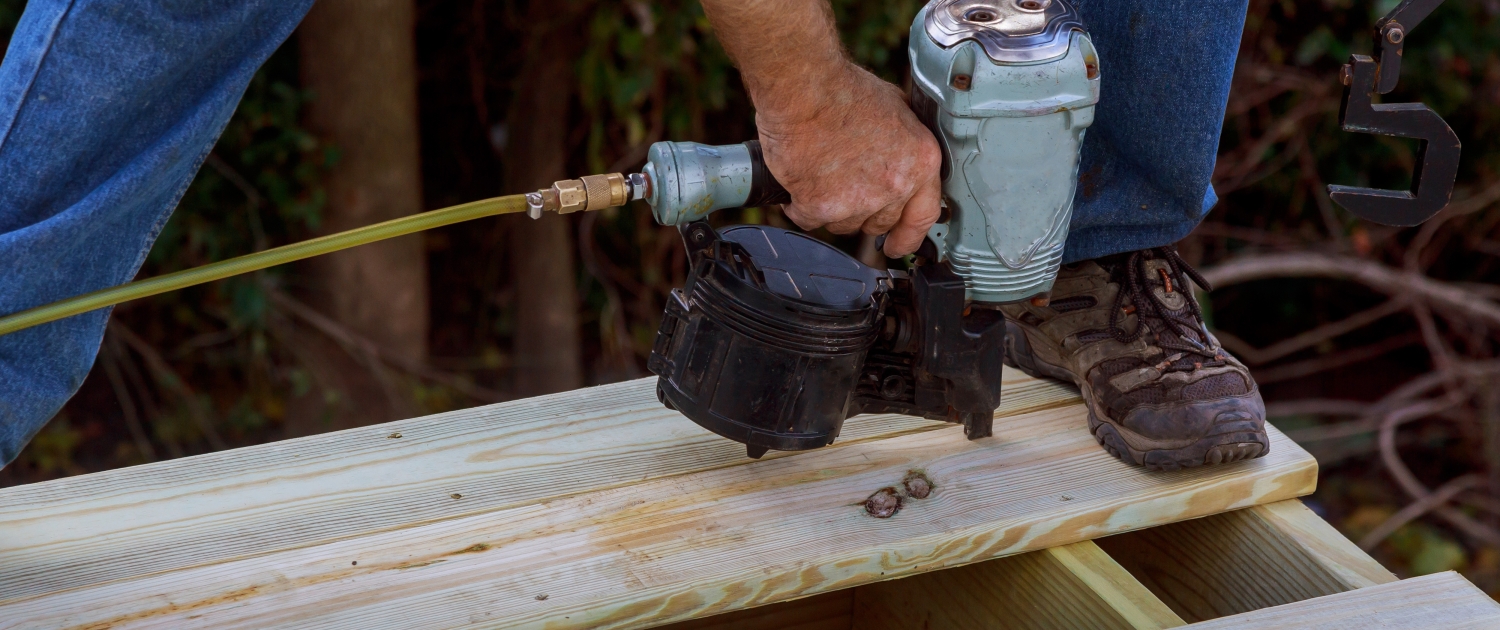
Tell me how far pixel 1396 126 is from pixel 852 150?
1.80 ft

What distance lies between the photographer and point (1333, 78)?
289 cm

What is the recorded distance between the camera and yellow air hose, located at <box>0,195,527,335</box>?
109cm

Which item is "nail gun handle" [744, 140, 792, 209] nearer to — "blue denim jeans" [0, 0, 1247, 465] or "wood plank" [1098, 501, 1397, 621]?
"blue denim jeans" [0, 0, 1247, 465]

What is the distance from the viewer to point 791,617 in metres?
1.49

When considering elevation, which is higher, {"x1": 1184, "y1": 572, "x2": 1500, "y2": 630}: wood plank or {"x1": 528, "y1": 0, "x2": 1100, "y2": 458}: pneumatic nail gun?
{"x1": 528, "y1": 0, "x2": 1100, "y2": 458}: pneumatic nail gun

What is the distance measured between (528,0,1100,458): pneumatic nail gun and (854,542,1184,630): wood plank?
183 millimetres

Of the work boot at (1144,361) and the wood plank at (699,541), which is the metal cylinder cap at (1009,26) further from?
the wood plank at (699,541)

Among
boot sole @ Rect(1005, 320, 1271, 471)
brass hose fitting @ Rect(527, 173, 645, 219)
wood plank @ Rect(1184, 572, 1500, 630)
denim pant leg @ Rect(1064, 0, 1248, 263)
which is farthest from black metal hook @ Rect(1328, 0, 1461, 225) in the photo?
brass hose fitting @ Rect(527, 173, 645, 219)

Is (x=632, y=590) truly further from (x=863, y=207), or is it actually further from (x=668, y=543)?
(x=863, y=207)

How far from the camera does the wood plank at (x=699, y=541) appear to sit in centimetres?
113

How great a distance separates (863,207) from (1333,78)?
209 cm

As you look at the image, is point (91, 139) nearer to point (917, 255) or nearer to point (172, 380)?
point (917, 255)

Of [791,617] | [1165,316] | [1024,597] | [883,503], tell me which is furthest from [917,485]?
[1165,316]

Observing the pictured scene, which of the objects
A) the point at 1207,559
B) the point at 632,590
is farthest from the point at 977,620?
the point at 632,590
